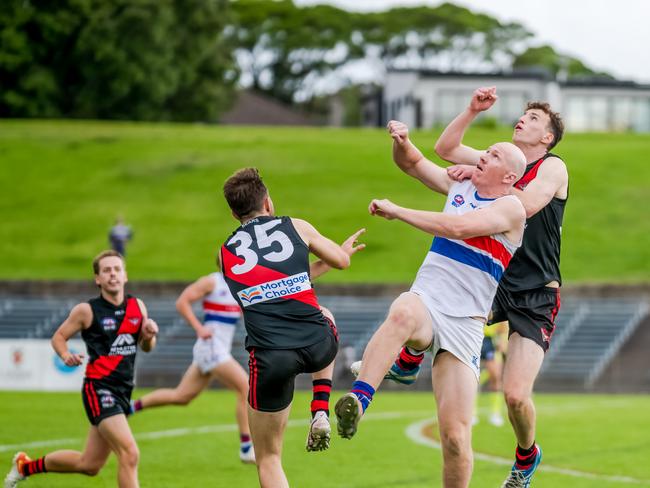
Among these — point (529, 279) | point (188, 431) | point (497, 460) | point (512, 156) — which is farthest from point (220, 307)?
point (512, 156)

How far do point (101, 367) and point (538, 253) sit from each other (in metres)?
3.55

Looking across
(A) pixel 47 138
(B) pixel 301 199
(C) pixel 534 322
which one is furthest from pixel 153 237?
(C) pixel 534 322

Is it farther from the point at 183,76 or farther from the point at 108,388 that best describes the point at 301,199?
the point at 108,388

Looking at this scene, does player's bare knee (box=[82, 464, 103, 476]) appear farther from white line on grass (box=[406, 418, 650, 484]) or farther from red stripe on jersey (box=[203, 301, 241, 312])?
white line on grass (box=[406, 418, 650, 484])

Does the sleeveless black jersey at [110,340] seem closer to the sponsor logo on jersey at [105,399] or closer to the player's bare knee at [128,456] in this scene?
the sponsor logo on jersey at [105,399]

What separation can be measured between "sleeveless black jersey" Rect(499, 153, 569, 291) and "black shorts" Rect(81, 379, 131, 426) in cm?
314

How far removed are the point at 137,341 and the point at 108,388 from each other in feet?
1.57

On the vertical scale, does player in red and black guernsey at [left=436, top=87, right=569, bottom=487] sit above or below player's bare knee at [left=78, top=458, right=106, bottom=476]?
above

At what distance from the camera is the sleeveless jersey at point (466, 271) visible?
25.0 ft

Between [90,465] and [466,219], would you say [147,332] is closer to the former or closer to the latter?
[90,465]

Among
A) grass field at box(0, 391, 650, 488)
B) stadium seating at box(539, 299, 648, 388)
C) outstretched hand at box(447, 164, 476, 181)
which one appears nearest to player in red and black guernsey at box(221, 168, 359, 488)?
outstretched hand at box(447, 164, 476, 181)

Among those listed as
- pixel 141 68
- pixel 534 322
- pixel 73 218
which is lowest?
pixel 73 218

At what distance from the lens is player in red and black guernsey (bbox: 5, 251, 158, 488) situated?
897cm

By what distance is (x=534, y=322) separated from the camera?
866 cm
